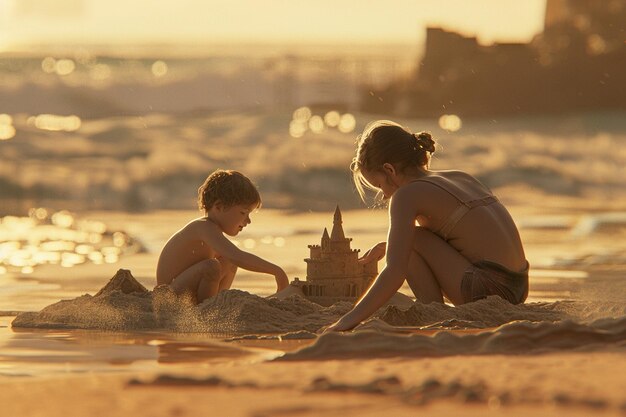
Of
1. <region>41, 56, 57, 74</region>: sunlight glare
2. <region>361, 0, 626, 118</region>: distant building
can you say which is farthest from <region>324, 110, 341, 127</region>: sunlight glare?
<region>361, 0, 626, 118</region>: distant building

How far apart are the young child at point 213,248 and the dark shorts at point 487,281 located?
900 mm

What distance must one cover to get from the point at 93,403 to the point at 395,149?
249 centimetres

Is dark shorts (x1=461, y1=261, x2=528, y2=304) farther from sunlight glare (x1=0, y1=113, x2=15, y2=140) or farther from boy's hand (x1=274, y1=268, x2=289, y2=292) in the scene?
sunlight glare (x1=0, y1=113, x2=15, y2=140)

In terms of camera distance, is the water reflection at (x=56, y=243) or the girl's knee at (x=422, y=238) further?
the water reflection at (x=56, y=243)

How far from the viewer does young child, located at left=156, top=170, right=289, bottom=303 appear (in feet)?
19.6

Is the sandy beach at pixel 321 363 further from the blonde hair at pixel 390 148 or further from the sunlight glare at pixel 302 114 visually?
the sunlight glare at pixel 302 114

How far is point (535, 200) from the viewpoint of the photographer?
1686cm

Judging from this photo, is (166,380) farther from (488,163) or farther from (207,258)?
(488,163)

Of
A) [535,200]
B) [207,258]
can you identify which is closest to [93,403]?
[207,258]

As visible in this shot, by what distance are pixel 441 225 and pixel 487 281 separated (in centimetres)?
33

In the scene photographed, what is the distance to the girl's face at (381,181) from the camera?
574cm

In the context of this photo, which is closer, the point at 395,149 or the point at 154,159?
the point at 395,149

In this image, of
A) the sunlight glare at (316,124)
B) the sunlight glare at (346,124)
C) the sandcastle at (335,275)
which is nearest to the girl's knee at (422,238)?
the sandcastle at (335,275)

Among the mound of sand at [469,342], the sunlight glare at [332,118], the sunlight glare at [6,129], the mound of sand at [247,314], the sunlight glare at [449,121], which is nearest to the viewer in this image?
the mound of sand at [469,342]
